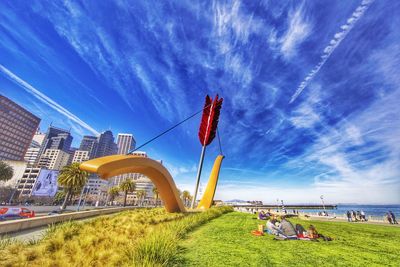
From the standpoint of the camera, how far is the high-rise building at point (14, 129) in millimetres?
96238

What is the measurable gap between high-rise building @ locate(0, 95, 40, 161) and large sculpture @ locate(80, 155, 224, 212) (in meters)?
121

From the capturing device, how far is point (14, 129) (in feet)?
335

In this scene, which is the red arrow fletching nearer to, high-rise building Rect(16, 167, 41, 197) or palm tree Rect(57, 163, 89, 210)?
palm tree Rect(57, 163, 89, 210)

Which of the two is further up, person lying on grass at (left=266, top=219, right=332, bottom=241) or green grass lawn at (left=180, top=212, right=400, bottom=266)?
person lying on grass at (left=266, top=219, right=332, bottom=241)

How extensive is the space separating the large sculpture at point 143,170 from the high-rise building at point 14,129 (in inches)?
4772

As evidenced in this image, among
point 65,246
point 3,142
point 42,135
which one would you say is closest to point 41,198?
point 3,142

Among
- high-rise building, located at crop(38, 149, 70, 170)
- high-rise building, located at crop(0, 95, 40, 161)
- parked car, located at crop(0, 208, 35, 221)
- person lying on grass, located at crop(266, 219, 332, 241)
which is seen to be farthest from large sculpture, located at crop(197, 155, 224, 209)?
high-rise building, located at crop(38, 149, 70, 170)

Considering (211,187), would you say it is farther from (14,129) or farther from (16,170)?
(14,129)

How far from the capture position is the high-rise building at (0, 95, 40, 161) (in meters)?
96.2

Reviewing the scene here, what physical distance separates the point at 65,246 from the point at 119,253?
1928 millimetres

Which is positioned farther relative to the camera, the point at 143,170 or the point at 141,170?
the point at 143,170

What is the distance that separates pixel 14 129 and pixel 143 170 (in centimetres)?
13077

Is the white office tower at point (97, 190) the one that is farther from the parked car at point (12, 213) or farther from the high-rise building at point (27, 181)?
the parked car at point (12, 213)

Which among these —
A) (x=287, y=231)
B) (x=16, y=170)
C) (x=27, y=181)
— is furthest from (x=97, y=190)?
(x=287, y=231)
